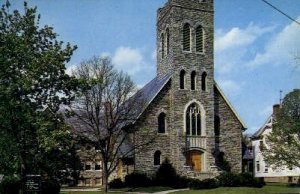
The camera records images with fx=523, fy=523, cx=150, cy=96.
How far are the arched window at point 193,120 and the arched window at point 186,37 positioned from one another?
5782 mm

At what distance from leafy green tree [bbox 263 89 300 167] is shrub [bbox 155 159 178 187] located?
8585 millimetres

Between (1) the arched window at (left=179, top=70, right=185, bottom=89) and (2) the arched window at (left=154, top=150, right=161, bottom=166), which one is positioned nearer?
(2) the arched window at (left=154, top=150, right=161, bottom=166)

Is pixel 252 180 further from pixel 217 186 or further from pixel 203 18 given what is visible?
pixel 203 18

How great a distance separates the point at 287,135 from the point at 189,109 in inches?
374

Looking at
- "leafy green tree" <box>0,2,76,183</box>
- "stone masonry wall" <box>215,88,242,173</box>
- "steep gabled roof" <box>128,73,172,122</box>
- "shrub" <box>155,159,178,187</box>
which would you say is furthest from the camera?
"stone masonry wall" <box>215,88,242,173</box>

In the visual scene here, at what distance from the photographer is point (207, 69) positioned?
169 ft

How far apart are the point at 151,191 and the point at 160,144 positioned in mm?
8390

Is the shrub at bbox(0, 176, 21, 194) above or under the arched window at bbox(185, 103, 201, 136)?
under

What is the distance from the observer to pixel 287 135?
1811 inches

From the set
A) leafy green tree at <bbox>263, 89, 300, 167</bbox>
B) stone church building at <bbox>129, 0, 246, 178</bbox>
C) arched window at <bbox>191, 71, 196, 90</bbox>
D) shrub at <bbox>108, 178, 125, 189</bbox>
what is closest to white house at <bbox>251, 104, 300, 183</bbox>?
stone church building at <bbox>129, 0, 246, 178</bbox>

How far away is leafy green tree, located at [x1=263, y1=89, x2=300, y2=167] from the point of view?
4538 cm

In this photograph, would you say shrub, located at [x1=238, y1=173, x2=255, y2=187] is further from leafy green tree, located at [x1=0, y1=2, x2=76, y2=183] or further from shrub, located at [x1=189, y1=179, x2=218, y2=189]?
leafy green tree, located at [x1=0, y1=2, x2=76, y2=183]

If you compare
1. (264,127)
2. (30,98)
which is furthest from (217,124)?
(30,98)

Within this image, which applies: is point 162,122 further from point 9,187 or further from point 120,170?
point 9,187
